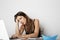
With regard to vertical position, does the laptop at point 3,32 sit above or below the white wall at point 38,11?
below

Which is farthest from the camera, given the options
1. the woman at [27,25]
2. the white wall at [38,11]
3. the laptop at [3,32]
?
the white wall at [38,11]

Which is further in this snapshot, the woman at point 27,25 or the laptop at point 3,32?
the woman at point 27,25

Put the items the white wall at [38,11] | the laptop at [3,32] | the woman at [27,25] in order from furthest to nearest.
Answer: the white wall at [38,11] < the woman at [27,25] < the laptop at [3,32]

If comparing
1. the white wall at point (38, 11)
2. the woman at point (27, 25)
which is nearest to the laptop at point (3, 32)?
the woman at point (27, 25)

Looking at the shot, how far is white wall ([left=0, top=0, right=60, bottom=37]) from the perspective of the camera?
5.57ft

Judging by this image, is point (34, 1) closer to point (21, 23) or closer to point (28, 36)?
point (21, 23)

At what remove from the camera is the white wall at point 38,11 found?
170 cm

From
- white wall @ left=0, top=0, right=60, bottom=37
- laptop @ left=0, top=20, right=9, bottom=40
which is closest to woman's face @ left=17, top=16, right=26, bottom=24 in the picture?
white wall @ left=0, top=0, right=60, bottom=37

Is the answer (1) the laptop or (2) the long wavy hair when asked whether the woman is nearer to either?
(2) the long wavy hair

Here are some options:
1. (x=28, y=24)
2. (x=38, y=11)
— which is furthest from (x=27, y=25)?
(x=38, y=11)

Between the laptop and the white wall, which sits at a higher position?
the white wall

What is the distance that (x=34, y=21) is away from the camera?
1.60 meters

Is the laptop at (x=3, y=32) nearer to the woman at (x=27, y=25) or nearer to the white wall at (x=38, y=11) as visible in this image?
the woman at (x=27, y=25)

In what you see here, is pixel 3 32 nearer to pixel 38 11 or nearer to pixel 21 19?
pixel 21 19
